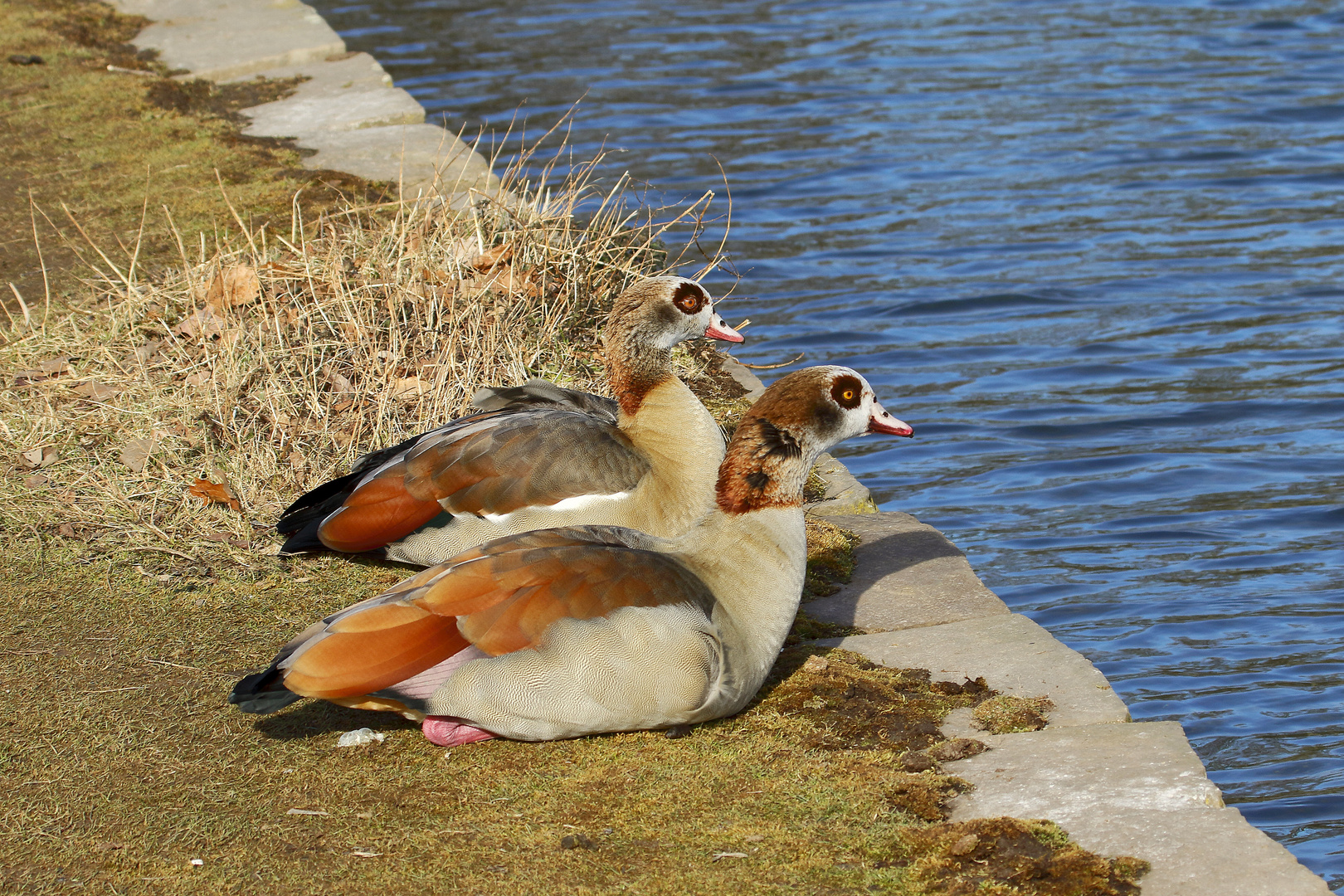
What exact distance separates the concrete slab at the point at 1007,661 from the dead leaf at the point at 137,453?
2.83m

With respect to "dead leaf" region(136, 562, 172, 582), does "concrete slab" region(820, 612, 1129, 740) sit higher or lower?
higher

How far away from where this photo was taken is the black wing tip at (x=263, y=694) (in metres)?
3.55

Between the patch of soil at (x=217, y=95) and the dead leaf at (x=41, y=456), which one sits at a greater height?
the patch of soil at (x=217, y=95)

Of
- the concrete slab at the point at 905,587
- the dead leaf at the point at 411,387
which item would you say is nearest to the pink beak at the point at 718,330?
the concrete slab at the point at 905,587

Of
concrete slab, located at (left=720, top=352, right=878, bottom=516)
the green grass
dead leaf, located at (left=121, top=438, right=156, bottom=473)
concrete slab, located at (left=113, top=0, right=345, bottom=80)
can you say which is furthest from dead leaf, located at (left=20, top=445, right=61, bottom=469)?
concrete slab, located at (left=113, top=0, right=345, bottom=80)

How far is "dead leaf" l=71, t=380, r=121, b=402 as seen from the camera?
592cm

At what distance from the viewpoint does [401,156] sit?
26.1ft

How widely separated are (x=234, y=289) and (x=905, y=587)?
335 cm

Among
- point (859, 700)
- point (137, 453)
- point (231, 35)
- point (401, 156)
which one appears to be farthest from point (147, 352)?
point (231, 35)

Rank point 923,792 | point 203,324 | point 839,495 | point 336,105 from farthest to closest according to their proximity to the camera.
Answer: point 336,105 → point 203,324 → point 839,495 → point 923,792

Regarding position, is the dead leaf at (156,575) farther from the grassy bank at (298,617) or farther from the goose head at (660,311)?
the goose head at (660,311)

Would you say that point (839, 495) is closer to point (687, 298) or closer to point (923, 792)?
point (687, 298)

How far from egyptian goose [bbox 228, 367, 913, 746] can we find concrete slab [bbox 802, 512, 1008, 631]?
0.77 m

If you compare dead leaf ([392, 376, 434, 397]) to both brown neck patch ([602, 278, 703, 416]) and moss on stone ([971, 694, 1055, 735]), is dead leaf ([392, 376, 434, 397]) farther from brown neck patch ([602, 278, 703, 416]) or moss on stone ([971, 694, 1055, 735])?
moss on stone ([971, 694, 1055, 735])
